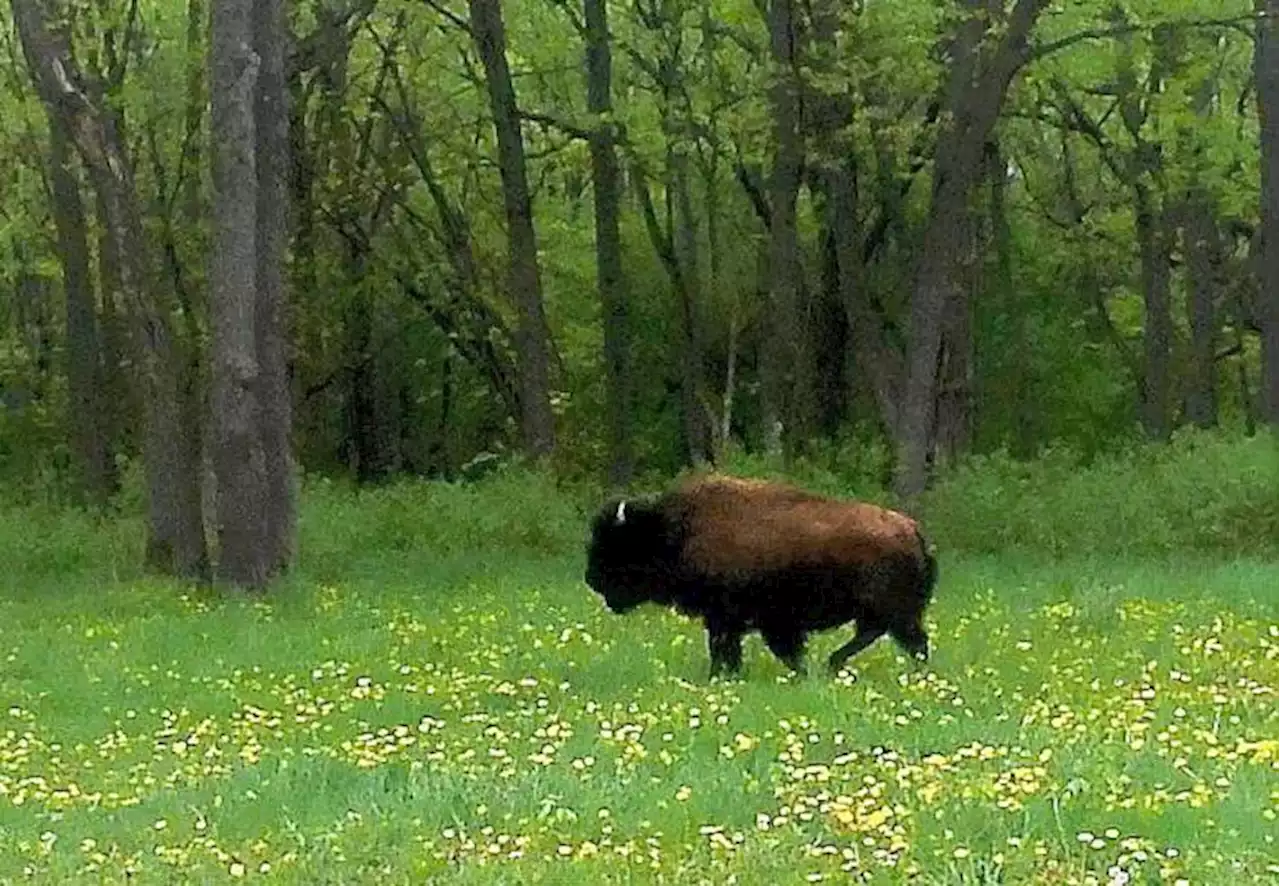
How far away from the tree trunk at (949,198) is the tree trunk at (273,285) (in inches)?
267

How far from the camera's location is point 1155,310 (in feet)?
124

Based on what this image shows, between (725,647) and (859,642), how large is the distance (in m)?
0.84

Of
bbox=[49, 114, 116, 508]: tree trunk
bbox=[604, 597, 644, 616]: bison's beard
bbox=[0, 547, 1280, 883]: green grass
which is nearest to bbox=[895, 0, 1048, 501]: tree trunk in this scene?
bbox=[0, 547, 1280, 883]: green grass

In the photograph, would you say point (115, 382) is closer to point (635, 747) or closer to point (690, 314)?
point (690, 314)

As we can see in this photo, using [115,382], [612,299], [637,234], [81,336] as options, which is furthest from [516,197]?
[115,382]

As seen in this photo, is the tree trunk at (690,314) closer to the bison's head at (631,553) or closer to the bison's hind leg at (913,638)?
the bison's head at (631,553)

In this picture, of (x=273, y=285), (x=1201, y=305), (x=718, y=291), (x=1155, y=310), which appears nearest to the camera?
(x=273, y=285)

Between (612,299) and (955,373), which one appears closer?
(612,299)

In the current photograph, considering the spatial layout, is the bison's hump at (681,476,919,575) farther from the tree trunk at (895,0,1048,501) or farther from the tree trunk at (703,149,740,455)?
the tree trunk at (703,149,740,455)

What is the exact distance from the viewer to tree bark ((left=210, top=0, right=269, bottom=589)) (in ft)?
69.5

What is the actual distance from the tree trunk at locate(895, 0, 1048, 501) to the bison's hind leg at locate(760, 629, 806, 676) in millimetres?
11070

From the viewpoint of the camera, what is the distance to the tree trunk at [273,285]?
22.4 metres

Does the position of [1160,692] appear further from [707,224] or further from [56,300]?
[56,300]

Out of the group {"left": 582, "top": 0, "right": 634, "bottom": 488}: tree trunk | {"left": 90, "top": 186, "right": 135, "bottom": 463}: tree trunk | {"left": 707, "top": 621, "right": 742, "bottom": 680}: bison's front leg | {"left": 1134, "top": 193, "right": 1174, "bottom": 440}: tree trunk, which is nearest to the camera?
{"left": 707, "top": 621, "right": 742, "bottom": 680}: bison's front leg
